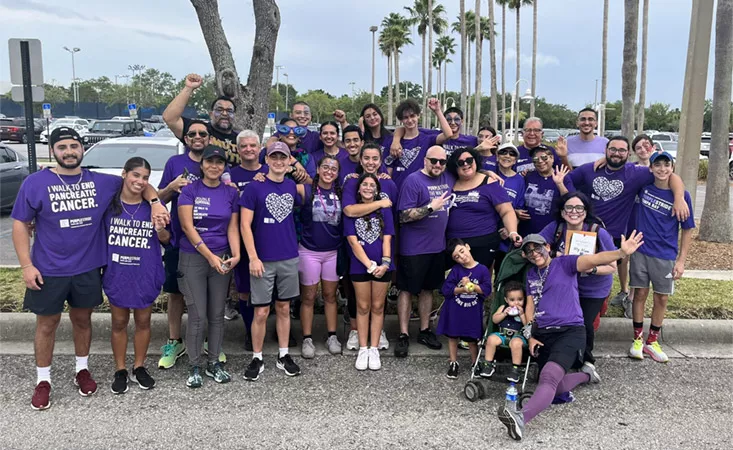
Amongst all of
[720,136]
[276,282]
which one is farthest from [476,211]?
[720,136]

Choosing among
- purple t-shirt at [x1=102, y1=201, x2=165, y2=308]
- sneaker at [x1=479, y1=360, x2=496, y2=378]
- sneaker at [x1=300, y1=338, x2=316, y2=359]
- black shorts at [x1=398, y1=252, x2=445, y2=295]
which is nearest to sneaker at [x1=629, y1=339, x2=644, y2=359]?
sneaker at [x1=479, y1=360, x2=496, y2=378]

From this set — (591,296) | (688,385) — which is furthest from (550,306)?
(688,385)

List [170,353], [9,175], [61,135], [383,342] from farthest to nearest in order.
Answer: [9,175] < [383,342] < [170,353] < [61,135]

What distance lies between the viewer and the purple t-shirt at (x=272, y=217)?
4480 millimetres

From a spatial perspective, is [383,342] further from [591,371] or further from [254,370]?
[591,371]

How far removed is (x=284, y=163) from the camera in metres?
4.59

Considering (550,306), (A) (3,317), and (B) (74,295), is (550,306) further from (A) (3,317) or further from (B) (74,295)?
(A) (3,317)

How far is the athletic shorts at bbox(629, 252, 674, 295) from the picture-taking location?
5.02 metres

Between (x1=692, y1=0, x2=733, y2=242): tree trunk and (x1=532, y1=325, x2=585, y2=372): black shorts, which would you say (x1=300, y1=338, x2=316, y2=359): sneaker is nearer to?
(x1=532, y1=325, x2=585, y2=372): black shorts

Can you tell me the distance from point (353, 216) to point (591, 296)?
2119 mm

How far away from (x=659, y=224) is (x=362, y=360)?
300 centimetres

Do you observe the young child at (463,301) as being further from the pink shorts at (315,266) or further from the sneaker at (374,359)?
the pink shorts at (315,266)

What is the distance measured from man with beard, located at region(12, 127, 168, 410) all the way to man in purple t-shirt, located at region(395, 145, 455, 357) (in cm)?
210

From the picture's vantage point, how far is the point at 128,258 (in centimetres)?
418
